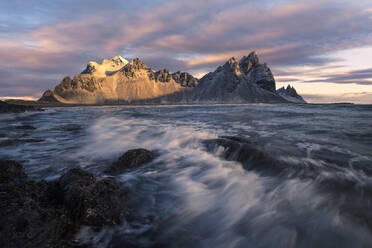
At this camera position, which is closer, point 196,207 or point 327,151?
point 196,207

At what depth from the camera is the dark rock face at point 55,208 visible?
105 inches

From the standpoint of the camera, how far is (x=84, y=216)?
3438mm

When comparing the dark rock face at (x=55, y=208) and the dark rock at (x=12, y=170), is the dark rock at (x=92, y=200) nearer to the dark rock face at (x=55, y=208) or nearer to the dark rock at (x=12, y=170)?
the dark rock face at (x=55, y=208)

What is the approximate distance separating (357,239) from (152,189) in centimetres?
445

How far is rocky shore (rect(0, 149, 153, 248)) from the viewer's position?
2.68m

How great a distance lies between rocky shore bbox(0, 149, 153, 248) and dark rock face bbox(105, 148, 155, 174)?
6.80 ft

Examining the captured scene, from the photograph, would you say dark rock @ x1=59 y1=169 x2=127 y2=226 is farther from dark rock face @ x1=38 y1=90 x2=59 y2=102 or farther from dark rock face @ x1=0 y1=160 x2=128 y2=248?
dark rock face @ x1=38 y1=90 x2=59 y2=102

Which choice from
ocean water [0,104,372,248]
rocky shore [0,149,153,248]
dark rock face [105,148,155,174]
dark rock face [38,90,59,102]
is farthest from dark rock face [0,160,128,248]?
dark rock face [38,90,59,102]

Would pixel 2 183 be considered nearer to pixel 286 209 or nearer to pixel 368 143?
pixel 286 209

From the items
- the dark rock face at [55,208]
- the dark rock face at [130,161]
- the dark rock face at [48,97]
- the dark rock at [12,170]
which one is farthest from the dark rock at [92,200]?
the dark rock face at [48,97]

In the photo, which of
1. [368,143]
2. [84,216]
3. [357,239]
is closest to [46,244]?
[84,216]

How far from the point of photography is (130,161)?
6.93 metres

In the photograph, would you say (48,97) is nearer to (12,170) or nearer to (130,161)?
(130,161)

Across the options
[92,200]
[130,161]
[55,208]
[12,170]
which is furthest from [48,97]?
[92,200]
